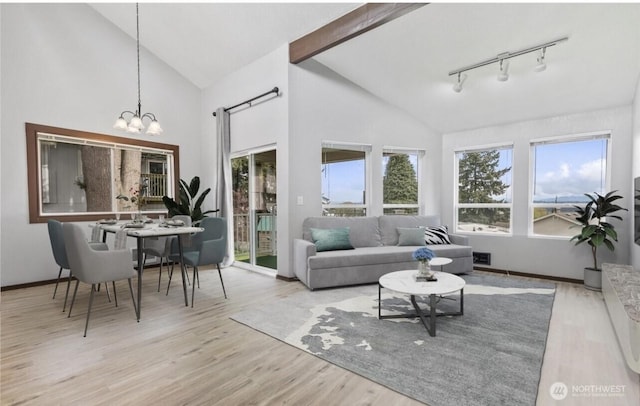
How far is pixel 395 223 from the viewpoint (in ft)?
15.7

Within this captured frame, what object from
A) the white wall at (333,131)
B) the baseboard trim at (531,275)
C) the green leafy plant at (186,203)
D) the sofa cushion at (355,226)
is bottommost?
the baseboard trim at (531,275)

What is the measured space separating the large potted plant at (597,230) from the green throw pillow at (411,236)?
1906 mm

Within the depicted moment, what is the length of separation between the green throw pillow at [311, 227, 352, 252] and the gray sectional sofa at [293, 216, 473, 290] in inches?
3.0

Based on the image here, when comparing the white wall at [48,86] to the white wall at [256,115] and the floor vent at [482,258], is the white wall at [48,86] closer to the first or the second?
the white wall at [256,115]

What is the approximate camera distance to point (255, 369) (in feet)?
6.70

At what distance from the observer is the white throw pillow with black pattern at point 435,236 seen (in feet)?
15.3

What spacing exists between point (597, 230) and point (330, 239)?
332 centimetres

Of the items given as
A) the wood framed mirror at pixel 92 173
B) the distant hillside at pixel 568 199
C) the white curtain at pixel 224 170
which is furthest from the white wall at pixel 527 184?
the wood framed mirror at pixel 92 173

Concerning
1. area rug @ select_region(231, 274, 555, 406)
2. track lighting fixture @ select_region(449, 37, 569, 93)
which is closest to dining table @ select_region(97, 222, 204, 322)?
area rug @ select_region(231, 274, 555, 406)

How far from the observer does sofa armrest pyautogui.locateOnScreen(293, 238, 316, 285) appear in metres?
3.78

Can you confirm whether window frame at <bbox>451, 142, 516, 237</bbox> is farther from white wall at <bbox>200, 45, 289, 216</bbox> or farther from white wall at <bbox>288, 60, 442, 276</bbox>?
white wall at <bbox>200, 45, 289, 216</bbox>

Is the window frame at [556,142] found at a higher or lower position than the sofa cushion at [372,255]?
higher

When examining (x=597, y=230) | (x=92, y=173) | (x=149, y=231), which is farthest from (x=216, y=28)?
(x=597, y=230)

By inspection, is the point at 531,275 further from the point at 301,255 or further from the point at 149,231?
the point at 149,231
